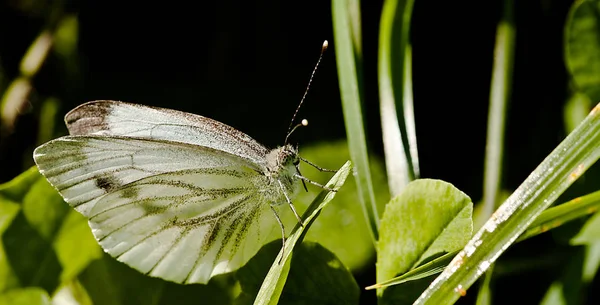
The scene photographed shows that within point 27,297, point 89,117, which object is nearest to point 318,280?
point 27,297

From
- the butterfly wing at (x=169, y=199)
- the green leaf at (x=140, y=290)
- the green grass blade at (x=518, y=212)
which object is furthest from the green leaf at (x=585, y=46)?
the green leaf at (x=140, y=290)

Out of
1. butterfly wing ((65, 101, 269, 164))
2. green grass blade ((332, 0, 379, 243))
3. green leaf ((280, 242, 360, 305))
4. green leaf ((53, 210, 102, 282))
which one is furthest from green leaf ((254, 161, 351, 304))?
green leaf ((53, 210, 102, 282))

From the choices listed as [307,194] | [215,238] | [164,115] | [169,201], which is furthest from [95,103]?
[307,194]

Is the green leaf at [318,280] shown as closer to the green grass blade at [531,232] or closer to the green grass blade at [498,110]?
the green grass blade at [531,232]

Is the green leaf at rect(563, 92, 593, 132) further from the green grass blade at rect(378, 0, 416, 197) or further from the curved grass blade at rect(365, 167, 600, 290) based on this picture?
the curved grass blade at rect(365, 167, 600, 290)

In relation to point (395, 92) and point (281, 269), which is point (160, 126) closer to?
point (395, 92)

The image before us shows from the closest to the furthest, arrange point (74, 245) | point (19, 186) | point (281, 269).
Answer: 1. point (281, 269)
2. point (19, 186)
3. point (74, 245)
